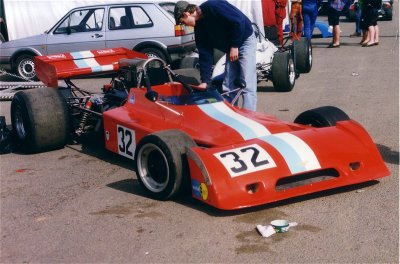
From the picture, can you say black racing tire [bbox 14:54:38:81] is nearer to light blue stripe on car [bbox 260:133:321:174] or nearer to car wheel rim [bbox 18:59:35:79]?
car wheel rim [bbox 18:59:35:79]

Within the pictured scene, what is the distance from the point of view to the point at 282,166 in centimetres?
529

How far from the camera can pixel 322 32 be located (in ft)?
63.4

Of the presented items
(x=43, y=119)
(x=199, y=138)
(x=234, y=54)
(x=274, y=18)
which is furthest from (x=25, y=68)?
(x=199, y=138)

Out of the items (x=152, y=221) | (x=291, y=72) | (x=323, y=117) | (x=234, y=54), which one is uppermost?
(x=234, y=54)

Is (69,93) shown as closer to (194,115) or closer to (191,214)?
(194,115)

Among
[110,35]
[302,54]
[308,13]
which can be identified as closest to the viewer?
[302,54]

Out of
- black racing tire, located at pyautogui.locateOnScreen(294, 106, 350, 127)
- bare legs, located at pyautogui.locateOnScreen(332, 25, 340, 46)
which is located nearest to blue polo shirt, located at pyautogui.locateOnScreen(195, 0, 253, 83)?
black racing tire, located at pyautogui.locateOnScreen(294, 106, 350, 127)

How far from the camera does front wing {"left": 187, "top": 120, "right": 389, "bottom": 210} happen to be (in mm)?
5098

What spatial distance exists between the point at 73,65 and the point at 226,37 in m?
2.05

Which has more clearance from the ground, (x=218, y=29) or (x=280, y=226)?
(x=218, y=29)

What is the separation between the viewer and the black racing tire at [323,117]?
20.4 feet

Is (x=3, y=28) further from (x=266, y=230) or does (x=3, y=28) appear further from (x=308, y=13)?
(x=266, y=230)

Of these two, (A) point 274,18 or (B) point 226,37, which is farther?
(A) point 274,18

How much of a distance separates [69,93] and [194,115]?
2418mm
